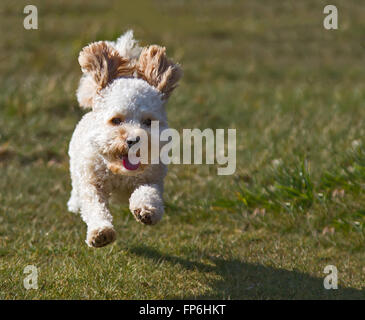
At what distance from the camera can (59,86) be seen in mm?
9469

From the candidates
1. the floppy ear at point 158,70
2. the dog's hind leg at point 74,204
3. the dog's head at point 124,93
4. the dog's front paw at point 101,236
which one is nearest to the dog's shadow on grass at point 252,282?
the dog's hind leg at point 74,204

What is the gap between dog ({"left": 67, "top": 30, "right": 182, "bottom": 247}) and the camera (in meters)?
4.16

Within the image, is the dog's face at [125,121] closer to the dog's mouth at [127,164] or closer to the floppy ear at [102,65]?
the dog's mouth at [127,164]

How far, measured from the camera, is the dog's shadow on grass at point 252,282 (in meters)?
4.78

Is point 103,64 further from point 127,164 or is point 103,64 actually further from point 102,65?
point 127,164

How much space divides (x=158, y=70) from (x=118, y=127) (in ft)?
2.28

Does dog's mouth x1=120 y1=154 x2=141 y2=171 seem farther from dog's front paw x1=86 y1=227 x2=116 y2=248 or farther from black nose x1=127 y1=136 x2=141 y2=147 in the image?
dog's front paw x1=86 y1=227 x2=116 y2=248

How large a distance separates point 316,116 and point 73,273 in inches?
188

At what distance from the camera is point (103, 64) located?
14.9 feet

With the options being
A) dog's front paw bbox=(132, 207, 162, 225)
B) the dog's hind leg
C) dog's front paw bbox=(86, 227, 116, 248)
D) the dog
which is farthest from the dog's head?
the dog's hind leg

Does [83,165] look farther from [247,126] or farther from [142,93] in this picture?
[247,126]

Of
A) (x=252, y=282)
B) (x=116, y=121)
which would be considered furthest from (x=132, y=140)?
(x=252, y=282)

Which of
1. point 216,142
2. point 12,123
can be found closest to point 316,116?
point 216,142

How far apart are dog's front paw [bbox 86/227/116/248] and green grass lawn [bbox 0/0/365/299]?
22.4 inches
